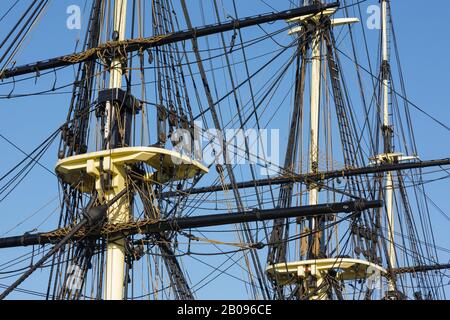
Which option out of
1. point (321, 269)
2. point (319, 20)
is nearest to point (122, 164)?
point (321, 269)

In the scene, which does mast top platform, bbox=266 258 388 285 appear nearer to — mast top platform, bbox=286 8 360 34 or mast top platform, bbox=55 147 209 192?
mast top platform, bbox=286 8 360 34

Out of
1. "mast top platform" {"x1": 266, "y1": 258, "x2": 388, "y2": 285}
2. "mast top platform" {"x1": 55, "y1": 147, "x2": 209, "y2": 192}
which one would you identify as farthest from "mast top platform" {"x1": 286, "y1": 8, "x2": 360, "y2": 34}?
"mast top platform" {"x1": 55, "y1": 147, "x2": 209, "y2": 192}

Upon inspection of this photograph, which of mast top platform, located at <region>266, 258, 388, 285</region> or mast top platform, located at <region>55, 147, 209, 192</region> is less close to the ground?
mast top platform, located at <region>266, 258, 388, 285</region>

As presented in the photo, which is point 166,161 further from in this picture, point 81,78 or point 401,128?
point 401,128

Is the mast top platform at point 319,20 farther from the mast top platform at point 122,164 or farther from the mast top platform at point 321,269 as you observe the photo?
the mast top platform at point 122,164

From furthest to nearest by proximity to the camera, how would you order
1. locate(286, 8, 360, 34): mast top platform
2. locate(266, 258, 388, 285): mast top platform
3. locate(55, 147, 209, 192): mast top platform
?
locate(286, 8, 360, 34): mast top platform → locate(266, 258, 388, 285): mast top platform → locate(55, 147, 209, 192): mast top platform

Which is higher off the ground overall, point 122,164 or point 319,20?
point 319,20

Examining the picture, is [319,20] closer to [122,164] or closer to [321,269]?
[321,269]

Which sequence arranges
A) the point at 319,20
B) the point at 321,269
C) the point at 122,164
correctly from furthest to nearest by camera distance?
the point at 319,20 < the point at 321,269 < the point at 122,164

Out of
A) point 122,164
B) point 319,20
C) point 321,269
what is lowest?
point 122,164

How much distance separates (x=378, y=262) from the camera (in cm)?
4522
